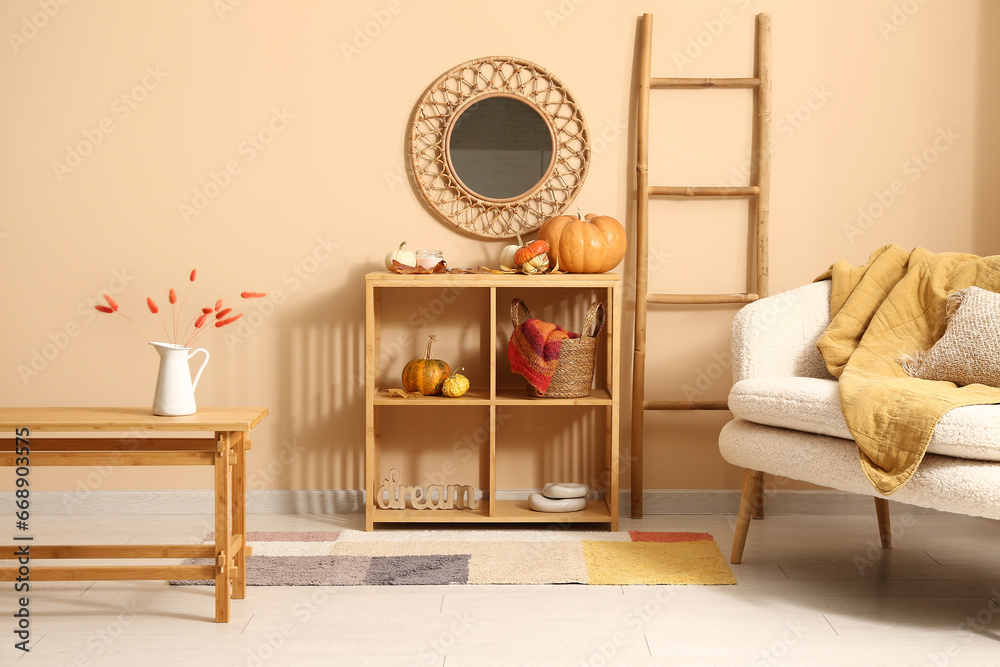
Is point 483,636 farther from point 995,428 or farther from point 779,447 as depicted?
point 995,428

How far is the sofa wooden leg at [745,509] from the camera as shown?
209 centimetres

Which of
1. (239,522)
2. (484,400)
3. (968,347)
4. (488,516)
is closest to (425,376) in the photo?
(484,400)

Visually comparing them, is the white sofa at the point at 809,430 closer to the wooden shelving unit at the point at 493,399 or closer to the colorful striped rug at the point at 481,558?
the colorful striped rug at the point at 481,558

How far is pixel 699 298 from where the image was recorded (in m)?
2.62

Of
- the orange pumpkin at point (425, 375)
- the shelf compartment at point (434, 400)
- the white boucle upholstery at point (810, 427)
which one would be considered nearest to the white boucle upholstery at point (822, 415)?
the white boucle upholstery at point (810, 427)

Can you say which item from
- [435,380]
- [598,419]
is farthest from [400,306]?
[598,419]

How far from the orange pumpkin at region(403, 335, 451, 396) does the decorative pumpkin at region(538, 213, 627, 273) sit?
0.49 m

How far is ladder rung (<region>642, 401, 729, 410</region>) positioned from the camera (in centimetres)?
261

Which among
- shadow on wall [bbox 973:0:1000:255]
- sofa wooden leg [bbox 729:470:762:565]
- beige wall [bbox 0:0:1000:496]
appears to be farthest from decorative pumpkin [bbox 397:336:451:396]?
shadow on wall [bbox 973:0:1000:255]

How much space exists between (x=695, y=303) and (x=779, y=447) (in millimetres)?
804

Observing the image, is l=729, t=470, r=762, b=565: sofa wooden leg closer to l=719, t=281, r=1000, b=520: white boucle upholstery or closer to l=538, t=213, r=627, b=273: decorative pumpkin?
l=719, t=281, r=1000, b=520: white boucle upholstery

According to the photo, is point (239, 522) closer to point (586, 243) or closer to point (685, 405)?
point (586, 243)

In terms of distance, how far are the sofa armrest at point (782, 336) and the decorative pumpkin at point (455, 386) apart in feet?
2.66

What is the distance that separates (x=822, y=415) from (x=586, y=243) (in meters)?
0.88
